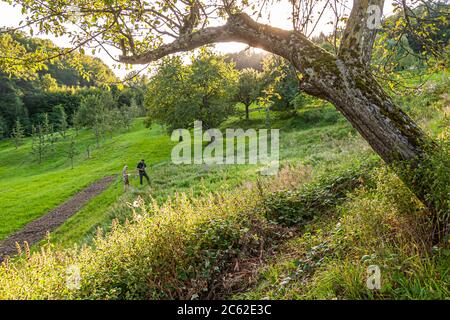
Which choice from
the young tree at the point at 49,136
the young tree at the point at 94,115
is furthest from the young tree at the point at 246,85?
the young tree at the point at 49,136

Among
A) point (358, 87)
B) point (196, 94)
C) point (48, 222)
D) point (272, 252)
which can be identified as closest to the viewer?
point (358, 87)

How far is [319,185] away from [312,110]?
37.2m

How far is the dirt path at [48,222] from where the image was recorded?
53.4 feet

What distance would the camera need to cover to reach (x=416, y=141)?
13.7 ft

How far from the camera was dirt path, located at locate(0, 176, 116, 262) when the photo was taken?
16.3 metres

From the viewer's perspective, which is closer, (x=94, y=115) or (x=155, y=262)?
(x=155, y=262)

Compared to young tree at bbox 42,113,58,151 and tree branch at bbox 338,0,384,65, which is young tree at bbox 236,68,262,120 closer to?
young tree at bbox 42,113,58,151

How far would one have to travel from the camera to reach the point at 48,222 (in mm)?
19625

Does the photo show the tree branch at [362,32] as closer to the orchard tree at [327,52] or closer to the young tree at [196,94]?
the orchard tree at [327,52]

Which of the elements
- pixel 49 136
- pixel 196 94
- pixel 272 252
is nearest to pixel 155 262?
pixel 272 252

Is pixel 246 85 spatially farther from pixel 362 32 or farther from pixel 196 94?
pixel 362 32

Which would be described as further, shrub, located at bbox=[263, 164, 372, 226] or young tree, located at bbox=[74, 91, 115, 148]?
young tree, located at bbox=[74, 91, 115, 148]

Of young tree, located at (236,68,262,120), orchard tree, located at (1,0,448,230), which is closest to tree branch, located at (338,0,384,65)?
orchard tree, located at (1,0,448,230)
